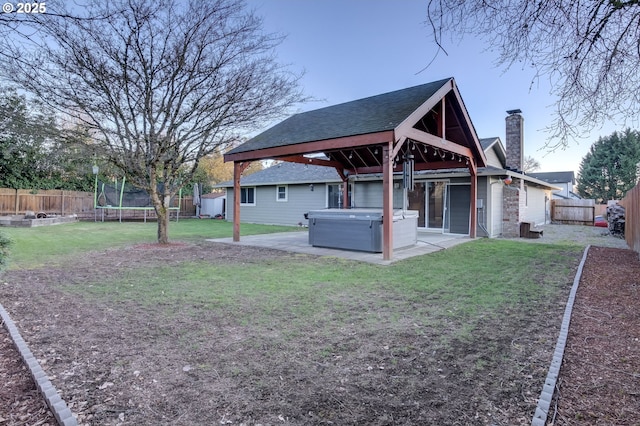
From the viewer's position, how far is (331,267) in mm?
6449

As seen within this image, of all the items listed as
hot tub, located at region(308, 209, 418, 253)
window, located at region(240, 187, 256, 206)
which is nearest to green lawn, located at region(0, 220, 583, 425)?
hot tub, located at region(308, 209, 418, 253)

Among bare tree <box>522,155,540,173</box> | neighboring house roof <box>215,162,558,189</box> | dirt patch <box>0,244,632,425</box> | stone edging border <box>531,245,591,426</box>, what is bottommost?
dirt patch <box>0,244,632,425</box>

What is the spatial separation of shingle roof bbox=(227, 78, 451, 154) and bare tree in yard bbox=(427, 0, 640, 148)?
10.5ft

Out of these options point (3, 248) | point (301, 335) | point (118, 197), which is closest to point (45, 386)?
point (301, 335)

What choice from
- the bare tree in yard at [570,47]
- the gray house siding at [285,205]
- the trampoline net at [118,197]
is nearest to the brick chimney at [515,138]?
the gray house siding at [285,205]

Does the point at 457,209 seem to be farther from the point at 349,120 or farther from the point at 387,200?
the point at 387,200

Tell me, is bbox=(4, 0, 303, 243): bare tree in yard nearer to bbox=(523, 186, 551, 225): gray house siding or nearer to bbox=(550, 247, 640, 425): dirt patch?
bbox=(550, 247, 640, 425): dirt patch

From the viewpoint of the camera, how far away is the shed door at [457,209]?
12102 millimetres

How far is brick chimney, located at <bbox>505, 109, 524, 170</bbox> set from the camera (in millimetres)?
12820

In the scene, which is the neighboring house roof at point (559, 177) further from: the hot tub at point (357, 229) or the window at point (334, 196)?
the hot tub at point (357, 229)

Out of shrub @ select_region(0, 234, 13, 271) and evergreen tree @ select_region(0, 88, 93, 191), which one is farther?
evergreen tree @ select_region(0, 88, 93, 191)

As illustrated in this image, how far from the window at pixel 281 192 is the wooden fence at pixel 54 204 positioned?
8224 millimetres

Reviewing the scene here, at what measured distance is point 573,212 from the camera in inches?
797

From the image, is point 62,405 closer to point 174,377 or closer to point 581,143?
point 174,377
